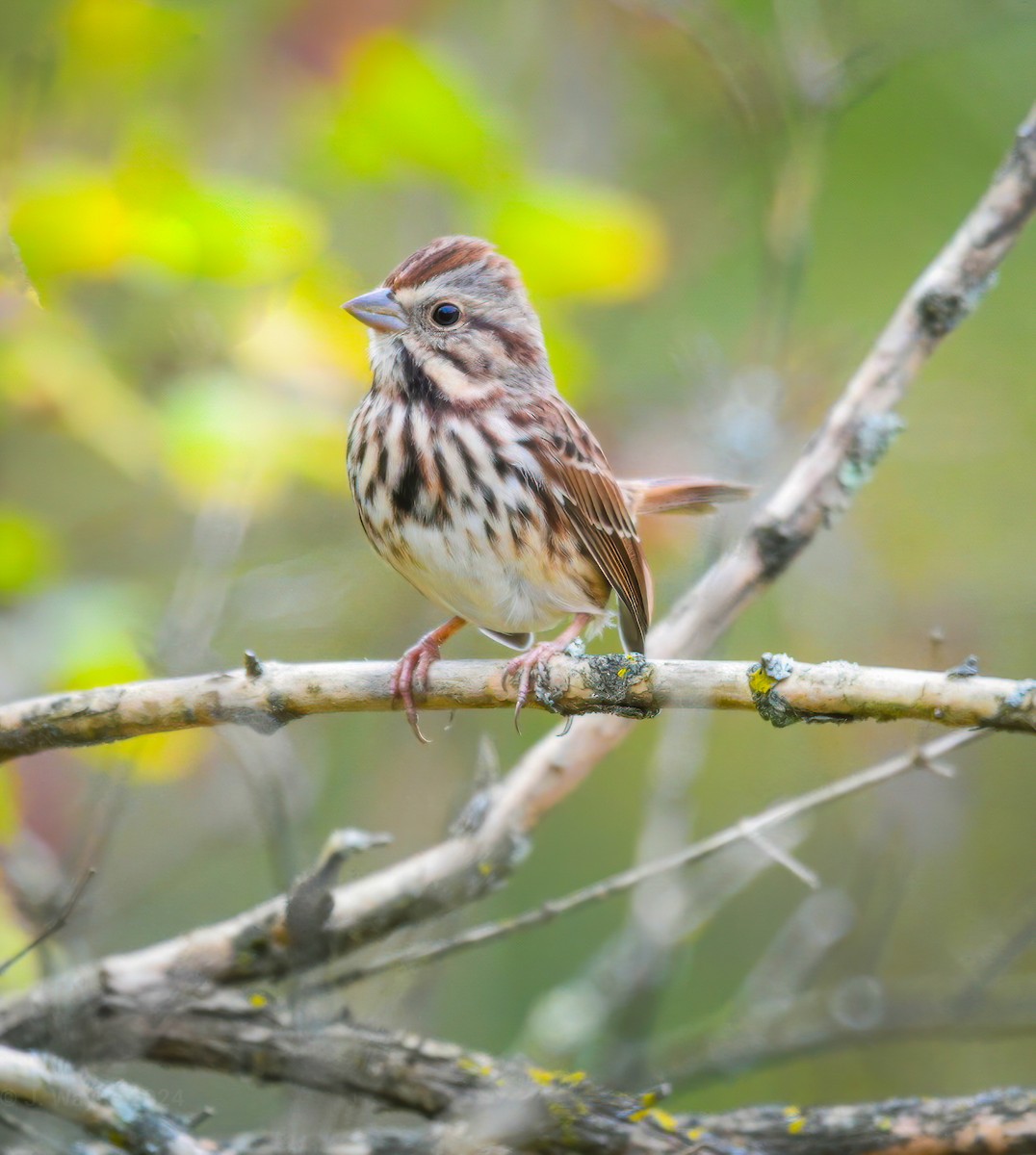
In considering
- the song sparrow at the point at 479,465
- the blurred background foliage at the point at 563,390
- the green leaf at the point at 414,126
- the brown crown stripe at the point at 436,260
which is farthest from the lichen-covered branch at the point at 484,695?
the green leaf at the point at 414,126

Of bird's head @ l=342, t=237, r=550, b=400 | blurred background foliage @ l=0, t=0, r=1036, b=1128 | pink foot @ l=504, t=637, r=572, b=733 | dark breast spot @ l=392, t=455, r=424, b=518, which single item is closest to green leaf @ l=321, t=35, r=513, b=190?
blurred background foliage @ l=0, t=0, r=1036, b=1128

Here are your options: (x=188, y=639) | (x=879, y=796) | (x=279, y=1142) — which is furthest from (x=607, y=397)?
(x=279, y=1142)

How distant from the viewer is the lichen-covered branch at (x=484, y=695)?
2066 millimetres

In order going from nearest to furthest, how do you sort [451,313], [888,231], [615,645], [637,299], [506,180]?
[451,313]
[506,180]
[637,299]
[615,645]
[888,231]

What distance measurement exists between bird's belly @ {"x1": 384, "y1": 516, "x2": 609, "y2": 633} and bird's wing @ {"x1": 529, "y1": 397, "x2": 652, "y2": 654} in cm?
6

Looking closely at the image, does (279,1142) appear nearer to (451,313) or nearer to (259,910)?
(259,910)

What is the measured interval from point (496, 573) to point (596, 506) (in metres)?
0.35

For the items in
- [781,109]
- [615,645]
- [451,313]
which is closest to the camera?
[451,313]

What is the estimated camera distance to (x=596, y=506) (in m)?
3.34

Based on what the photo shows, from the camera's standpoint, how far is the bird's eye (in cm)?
331

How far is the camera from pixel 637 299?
467 cm

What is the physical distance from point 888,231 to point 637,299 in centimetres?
228

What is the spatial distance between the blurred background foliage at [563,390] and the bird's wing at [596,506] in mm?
381

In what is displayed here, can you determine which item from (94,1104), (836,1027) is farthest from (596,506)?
(94,1104)
